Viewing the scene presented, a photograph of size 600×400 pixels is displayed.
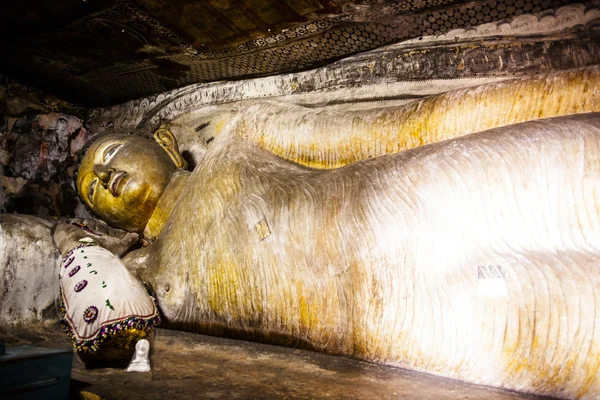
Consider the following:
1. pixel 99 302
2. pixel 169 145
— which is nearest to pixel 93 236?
pixel 169 145

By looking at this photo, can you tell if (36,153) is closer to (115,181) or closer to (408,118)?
(115,181)

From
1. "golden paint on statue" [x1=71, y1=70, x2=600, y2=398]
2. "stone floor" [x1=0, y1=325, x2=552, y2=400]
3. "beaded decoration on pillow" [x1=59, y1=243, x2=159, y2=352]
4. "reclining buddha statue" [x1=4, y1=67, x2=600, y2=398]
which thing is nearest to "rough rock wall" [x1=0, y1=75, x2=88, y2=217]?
"reclining buddha statue" [x1=4, y1=67, x2=600, y2=398]

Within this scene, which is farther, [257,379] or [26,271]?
[26,271]

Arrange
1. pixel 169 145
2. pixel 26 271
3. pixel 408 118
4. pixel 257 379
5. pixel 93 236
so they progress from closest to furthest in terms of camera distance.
Answer: pixel 257 379 → pixel 408 118 → pixel 26 271 → pixel 93 236 → pixel 169 145

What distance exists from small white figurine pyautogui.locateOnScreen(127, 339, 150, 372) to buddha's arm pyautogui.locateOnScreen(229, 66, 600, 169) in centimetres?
125

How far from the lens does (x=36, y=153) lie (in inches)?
154

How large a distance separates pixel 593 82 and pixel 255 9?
5.71ft

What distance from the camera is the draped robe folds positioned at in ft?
4.98

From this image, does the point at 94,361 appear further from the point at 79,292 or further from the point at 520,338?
the point at 520,338

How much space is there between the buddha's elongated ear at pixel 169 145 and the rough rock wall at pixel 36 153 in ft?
4.59

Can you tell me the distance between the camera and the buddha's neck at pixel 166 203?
285 centimetres

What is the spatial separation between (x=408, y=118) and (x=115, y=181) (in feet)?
5.95

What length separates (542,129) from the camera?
1.72 m

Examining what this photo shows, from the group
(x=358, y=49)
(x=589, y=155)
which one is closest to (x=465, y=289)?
(x=589, y=155)
